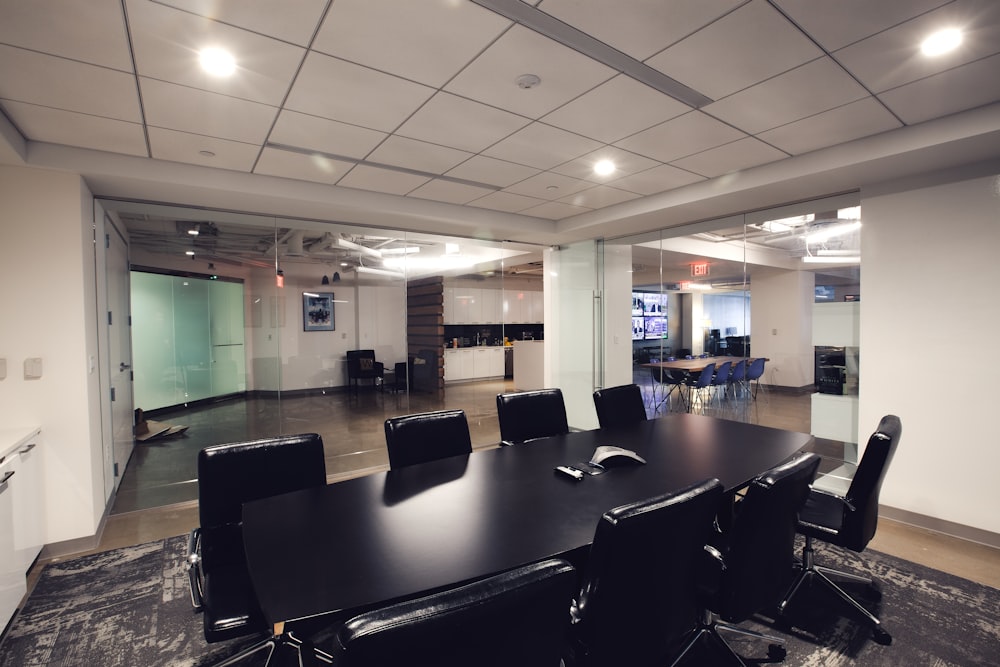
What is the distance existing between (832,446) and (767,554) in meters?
3.23

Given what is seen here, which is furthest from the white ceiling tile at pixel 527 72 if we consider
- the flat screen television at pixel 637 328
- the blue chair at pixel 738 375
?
the flat screen television at pixel 637 328

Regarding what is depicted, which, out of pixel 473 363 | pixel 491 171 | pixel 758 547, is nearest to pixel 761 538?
pixel 758 547

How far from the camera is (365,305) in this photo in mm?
5652

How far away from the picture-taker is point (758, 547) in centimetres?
186

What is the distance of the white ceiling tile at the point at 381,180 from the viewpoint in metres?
3.90

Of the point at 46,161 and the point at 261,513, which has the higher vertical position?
the point at 46,161

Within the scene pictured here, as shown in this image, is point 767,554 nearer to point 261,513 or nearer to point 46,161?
point 261,513

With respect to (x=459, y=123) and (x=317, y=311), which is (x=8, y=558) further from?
(x=459, y=123)

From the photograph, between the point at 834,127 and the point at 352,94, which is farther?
the point at 834,127

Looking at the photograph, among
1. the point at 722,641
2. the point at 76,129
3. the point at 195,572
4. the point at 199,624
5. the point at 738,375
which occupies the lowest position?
the point at 199,624

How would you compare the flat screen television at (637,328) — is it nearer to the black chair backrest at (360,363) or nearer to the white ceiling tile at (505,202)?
the white ceiling tile at (505,202)

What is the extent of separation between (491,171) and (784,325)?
343 centimetres

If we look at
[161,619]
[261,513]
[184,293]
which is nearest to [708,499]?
[261,513]

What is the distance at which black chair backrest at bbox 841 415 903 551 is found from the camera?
7.55 feet
